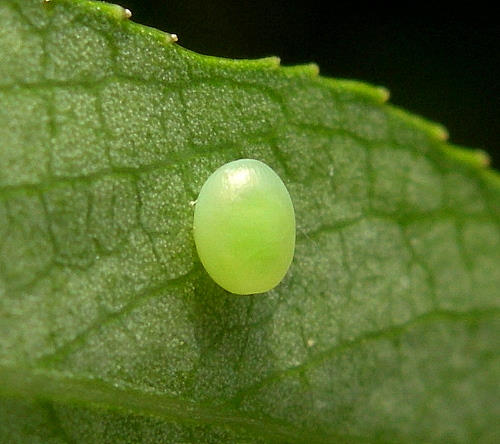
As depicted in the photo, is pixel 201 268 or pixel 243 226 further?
pixel 201 268

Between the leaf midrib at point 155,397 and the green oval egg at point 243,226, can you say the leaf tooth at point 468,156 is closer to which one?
the leaf midrib at point 155,397

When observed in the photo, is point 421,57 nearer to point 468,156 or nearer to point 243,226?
point 468,156

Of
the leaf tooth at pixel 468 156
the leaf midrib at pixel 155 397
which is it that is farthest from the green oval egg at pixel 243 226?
Answer: the leaf tooth at pixel 468 156

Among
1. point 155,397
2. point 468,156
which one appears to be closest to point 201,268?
point 155,397

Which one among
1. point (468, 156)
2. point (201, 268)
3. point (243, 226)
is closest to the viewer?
point (243, 226)

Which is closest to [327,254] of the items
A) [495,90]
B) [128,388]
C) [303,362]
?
[303,362]

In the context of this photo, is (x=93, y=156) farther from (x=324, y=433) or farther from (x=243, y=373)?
(x=324, y=433)
